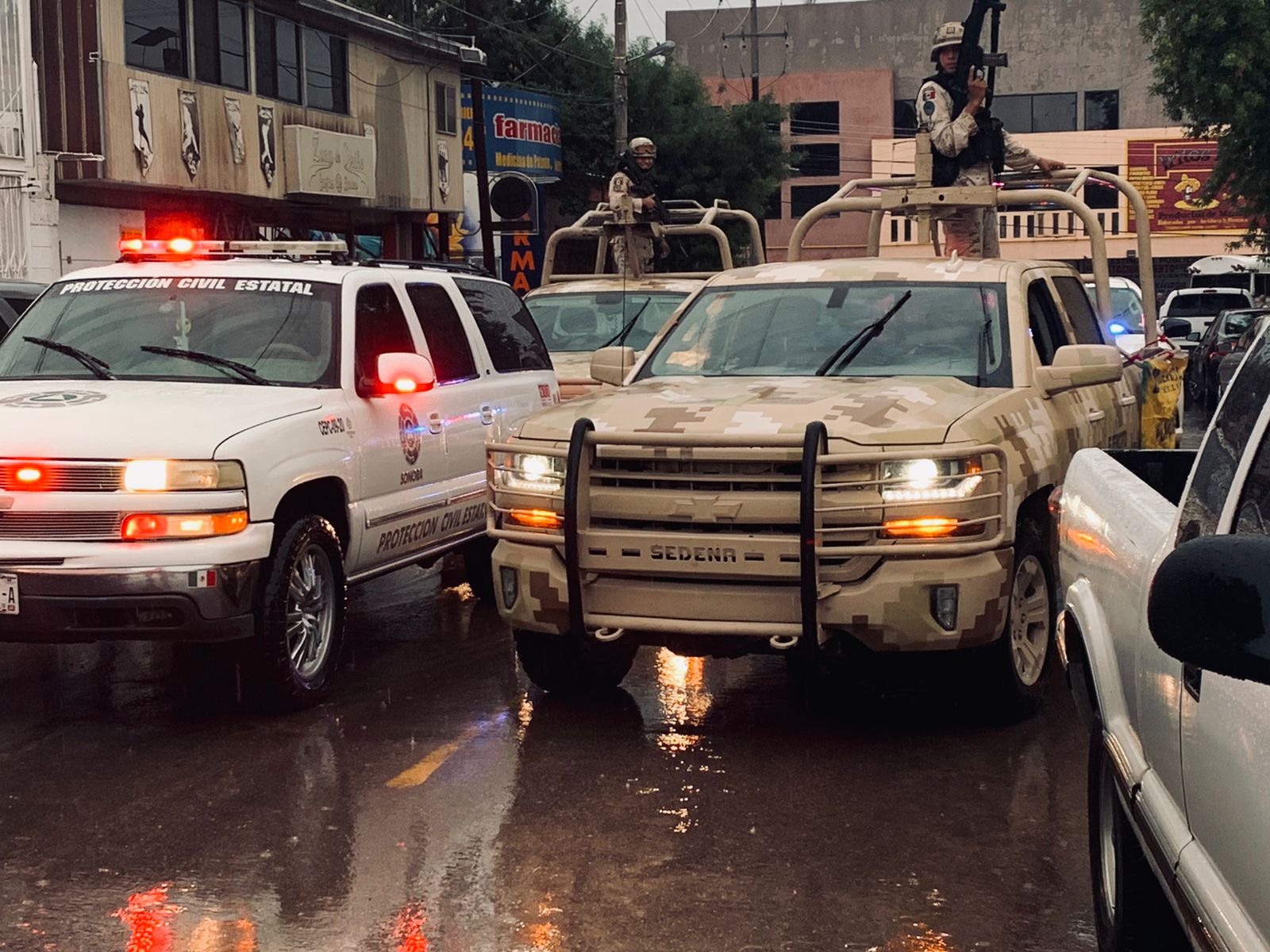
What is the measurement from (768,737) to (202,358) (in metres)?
3.01

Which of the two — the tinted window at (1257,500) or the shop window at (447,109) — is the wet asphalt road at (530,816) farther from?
the shop window at (447,109)

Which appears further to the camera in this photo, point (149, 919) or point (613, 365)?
point (613, 365)

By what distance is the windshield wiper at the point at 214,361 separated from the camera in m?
7.85

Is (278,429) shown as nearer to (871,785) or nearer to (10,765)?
(10,765)

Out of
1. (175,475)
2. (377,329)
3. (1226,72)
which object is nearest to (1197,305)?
(1226,72)

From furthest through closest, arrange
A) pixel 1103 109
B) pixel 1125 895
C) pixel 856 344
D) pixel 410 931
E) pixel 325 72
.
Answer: pixel 1103 109 < pixel 325 72 < pixel 856 344 < pixel 410 931 < pixel 1125 895

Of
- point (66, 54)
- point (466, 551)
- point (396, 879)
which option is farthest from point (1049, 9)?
point (396, 879)

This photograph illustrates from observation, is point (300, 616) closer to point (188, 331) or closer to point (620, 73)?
point (188, 331)

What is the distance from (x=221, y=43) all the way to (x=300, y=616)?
22390 mm

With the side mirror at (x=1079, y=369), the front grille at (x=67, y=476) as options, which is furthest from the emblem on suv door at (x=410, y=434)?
the side mirror at (x=1079, y=369)

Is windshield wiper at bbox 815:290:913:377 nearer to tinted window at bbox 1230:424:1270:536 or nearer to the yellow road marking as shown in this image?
the yellow road marking

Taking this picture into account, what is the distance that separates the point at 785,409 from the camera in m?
6.78

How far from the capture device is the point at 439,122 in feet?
121

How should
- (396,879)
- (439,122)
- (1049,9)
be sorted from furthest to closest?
1. (1049,9)
2. (439,122)
3. (396,879)
